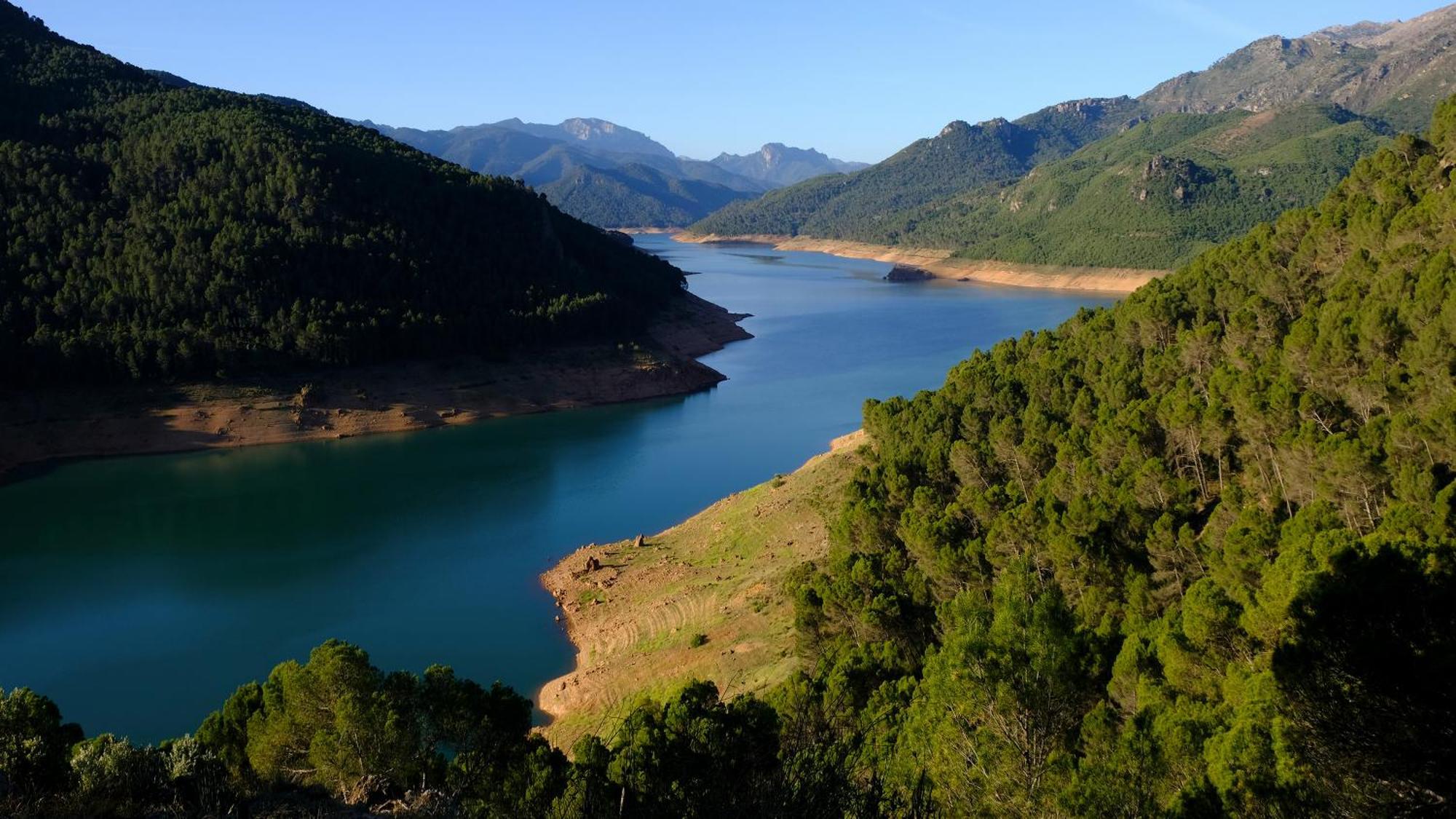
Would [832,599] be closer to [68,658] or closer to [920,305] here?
[68,658]

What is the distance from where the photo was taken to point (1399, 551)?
12.0 meters

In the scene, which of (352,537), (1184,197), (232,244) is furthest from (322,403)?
(1184,197)

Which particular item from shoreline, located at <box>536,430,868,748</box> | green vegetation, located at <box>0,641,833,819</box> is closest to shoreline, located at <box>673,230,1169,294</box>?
shoreline, located at <box>536,430,868,748</box>

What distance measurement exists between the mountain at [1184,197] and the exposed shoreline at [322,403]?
3632 inches

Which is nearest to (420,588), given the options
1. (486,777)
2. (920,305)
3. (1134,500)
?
(486,777)

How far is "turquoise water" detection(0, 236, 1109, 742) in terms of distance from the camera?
90.0 feet

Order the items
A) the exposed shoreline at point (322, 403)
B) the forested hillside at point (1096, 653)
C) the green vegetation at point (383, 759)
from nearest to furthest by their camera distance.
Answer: the forested hillside at point (1096, 653) → the green vegetation at point (383, 759) → the exposed shoreline at point (322, 403)

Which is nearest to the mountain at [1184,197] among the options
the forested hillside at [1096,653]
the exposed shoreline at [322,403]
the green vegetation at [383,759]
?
the exposed shoreline at [322,403]

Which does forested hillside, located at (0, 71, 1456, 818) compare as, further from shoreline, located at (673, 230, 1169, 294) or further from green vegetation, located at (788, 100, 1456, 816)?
shoreline, located at (673, 230, 1169, 294)

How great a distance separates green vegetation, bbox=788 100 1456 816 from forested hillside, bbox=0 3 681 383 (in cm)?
3786

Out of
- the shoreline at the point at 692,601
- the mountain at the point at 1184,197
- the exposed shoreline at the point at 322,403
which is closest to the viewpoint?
the shoreline at the point at 692,601

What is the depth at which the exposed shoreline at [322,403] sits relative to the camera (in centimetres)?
5062

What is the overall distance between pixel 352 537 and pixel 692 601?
17.0m

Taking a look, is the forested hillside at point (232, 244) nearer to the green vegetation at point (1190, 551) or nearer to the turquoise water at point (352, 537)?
the turquoise water at point (352, 537)
